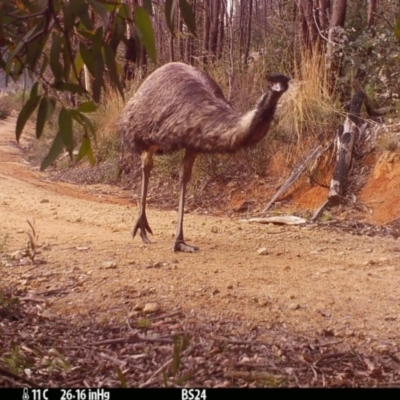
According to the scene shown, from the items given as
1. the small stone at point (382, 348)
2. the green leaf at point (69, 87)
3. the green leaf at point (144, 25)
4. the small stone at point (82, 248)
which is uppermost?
the green leaf at point (144, 25)

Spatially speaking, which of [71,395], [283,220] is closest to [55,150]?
[71,395]

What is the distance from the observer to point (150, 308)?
3496 millimetres

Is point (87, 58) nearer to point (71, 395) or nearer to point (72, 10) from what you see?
point (72, 10)

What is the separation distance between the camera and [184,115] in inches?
189

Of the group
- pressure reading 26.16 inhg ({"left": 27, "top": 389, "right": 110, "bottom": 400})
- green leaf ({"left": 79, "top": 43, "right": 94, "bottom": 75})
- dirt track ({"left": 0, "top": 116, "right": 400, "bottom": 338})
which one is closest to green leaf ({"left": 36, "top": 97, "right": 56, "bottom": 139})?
green leaf ({"left": 79, "top": 43, "right": 94, "bottom": 75})

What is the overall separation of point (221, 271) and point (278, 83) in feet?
3.80

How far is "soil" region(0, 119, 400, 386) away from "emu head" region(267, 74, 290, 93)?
3.56 ft

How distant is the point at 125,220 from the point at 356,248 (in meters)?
1.99

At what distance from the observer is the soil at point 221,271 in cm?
343

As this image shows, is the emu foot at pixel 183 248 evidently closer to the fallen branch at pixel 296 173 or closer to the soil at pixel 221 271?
the soil at pixel 221 271

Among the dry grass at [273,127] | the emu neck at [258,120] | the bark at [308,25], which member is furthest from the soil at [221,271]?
the bark at [308,25]

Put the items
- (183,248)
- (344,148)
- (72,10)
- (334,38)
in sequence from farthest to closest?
(334,38), (344,148), (183,248), (72,10)

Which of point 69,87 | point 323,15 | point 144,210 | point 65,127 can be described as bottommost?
point 144,210

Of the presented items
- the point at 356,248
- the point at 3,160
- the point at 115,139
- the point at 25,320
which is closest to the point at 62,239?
the point at 25,320
